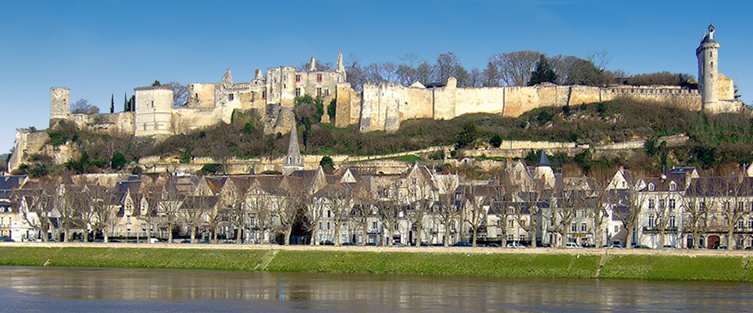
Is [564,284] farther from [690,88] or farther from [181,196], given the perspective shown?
[690,88]

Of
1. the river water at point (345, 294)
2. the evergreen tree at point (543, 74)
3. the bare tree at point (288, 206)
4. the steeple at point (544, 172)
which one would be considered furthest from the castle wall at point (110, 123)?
the river water at point (345, 294)

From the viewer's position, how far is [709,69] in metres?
85.6

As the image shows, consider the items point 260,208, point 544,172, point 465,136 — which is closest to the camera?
point 260,208

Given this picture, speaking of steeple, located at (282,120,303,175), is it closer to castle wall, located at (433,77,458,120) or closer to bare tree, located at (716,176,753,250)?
castle wall, located at (433,77,458,120)

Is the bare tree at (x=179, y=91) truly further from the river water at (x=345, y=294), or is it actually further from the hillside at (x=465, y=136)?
the river water at (x=345, y=294)

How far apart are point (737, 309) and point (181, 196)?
1509 inches

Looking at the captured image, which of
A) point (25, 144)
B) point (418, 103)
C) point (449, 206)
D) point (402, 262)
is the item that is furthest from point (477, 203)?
point (25, 144)

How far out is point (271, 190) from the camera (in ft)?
198

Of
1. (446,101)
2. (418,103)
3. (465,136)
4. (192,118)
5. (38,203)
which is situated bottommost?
(38,203)

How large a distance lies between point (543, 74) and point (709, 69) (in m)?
15.2

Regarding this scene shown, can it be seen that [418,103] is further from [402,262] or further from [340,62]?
[402,262]

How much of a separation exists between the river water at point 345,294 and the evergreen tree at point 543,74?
171ft

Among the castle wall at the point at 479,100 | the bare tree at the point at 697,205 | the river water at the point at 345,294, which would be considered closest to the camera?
the river water at the point at 345,294

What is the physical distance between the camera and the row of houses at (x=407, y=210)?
5069cm
